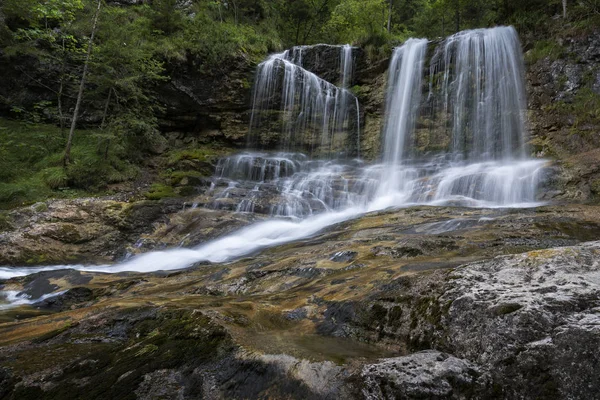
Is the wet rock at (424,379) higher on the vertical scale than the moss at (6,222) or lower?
higher

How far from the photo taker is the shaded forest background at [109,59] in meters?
12.1

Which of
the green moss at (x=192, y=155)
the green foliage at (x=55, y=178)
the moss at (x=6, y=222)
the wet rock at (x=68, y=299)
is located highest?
the green moss at (x=192, y=155)

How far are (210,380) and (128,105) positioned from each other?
51.1ft

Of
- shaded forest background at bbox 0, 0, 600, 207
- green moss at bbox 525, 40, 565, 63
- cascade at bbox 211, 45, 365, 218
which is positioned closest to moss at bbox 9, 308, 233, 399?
shaded forest background at bbox 0, 0, 600, 207

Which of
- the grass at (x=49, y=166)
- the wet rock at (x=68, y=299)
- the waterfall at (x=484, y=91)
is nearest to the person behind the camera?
the wet rock at (x=68, y=299)

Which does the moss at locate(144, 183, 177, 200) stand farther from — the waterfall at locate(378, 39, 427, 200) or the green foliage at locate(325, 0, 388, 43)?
the green foliage at locate(325, 0, 388, 43)

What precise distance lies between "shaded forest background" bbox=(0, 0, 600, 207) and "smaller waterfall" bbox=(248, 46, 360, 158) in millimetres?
1612

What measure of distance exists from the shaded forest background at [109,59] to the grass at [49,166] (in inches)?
1.4

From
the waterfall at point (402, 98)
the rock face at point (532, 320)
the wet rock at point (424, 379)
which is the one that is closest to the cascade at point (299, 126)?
the waterfall at point (402, 98)

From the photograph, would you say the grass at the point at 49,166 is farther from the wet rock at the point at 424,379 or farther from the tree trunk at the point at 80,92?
the wet rock at the point at 424,379

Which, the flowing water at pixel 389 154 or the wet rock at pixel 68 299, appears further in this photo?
the flowing water at pixel 389 154

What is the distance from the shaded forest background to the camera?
12.1 meters

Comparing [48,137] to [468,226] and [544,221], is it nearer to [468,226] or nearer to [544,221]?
[468,226]

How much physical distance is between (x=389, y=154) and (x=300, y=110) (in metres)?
4.78
